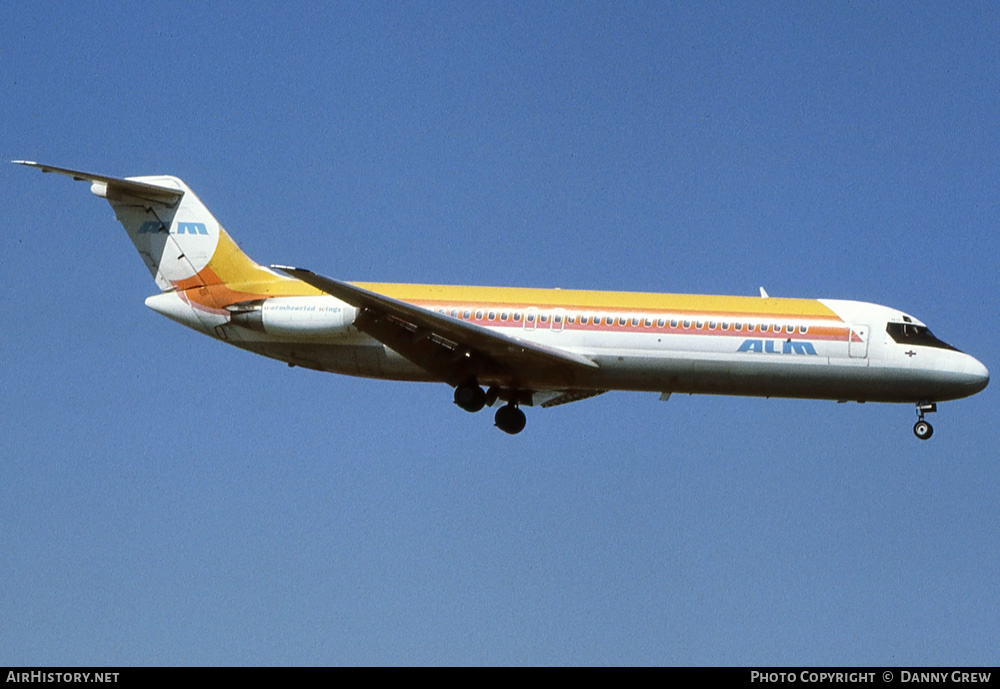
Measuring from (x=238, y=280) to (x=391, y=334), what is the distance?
4978mm

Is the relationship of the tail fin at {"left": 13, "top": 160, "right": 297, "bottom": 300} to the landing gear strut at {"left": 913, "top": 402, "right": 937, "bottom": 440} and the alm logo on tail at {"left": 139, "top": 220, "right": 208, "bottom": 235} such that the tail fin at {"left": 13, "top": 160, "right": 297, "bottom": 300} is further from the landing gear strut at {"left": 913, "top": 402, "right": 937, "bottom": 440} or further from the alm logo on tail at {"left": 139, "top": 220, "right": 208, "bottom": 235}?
the landing gear strut at {"left": 913, "top": 402, "right": 937, "bottom": 440}

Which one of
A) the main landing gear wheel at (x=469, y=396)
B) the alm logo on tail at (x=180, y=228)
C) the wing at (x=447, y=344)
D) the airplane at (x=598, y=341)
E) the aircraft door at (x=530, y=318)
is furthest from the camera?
the alm logo on tail at (x=180, y=228)

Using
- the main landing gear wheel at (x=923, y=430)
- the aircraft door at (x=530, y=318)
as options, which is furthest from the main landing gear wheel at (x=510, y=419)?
the main landing gear wheel at (x=923, y=430)

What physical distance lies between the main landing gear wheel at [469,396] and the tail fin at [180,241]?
526cm

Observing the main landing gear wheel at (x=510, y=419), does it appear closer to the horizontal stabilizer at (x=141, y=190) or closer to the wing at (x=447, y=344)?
the wing at (x=447, y=344)

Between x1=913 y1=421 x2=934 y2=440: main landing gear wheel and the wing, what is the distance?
7.53 metres

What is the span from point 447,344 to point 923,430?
11113 millimetres

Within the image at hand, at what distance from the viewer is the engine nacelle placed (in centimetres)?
3288

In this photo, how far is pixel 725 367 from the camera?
106ft

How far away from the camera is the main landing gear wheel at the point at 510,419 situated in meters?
35.0

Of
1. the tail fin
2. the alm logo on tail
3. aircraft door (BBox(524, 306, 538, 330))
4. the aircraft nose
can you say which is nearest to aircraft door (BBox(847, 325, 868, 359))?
the aircraft nose

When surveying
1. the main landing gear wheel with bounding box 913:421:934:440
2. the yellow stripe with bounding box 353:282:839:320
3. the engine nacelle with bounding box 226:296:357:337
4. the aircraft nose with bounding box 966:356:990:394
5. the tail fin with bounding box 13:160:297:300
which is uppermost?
the tail fin with bounding box 13:160:297:300
